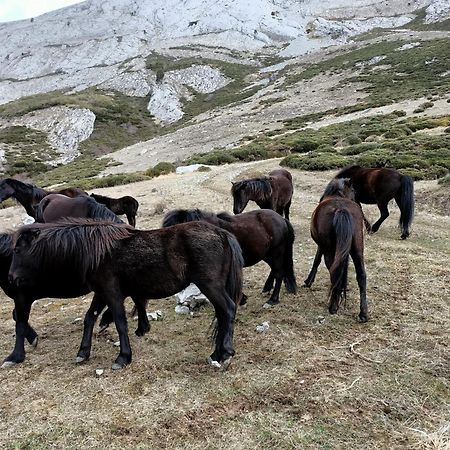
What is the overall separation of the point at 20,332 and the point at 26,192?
625 centimetres

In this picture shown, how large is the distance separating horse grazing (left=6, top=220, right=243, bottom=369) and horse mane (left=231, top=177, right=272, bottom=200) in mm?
5228

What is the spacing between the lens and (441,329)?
5.68m

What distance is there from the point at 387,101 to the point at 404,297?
40.0m

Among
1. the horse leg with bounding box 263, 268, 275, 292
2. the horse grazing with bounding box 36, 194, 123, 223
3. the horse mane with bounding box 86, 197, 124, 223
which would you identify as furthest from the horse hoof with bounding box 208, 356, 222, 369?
the horse mane with bounding box 86, 197, 124, 223

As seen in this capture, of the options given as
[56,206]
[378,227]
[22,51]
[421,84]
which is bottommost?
[421,84]

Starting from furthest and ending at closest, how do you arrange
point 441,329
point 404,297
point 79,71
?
point 79,71
point 404,297
point 441,329

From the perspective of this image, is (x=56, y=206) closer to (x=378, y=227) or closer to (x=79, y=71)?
(x=378, y=227)

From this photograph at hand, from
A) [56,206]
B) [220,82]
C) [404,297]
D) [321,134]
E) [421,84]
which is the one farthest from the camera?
[220,82]

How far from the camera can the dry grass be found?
3.82 meters

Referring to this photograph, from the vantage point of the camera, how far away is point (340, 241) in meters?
6.17

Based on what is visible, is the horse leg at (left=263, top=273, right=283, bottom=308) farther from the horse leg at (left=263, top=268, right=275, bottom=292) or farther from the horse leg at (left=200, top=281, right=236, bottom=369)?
the horse leg at (left=200, top=281, right=236, bottom=369)

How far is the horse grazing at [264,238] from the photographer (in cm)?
664

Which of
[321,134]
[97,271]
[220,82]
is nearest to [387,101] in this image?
[321,134]

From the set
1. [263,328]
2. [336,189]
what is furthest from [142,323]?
[336,189]
